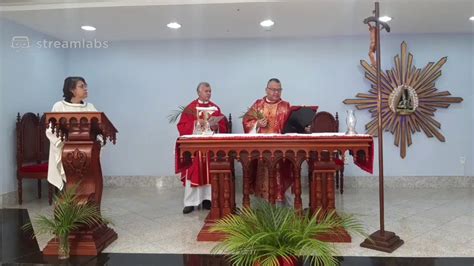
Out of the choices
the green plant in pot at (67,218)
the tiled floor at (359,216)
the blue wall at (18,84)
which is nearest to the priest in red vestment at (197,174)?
the tiled floor at (359,216)

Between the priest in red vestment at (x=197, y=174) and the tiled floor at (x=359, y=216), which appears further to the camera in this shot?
the priest in red vestment at (x=197, y=174)

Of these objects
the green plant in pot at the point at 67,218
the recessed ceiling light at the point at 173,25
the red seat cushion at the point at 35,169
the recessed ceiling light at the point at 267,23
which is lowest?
the green plant in pot at the point at 67,218

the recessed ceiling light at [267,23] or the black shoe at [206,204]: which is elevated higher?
the recessed ceiling light at [267,23]

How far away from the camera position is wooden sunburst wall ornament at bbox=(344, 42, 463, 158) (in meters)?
5.74

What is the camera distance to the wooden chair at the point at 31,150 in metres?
4.81

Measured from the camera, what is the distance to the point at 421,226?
12.2ft

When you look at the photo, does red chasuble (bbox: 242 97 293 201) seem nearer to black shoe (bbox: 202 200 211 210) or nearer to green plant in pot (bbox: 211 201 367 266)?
black shoe (bbox: 202 200 211 210)

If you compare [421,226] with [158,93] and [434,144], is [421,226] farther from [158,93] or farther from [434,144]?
[158,93]

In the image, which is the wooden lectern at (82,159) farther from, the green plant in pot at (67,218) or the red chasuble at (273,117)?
the red chasuble at (273,117)

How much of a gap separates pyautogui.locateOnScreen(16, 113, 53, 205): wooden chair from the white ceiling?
1367 mm

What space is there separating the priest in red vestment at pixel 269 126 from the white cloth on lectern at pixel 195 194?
3.25ft

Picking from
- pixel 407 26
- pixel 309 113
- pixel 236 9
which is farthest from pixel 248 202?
pixel 407 26

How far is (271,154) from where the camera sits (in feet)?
10.8

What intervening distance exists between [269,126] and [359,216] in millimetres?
1427
